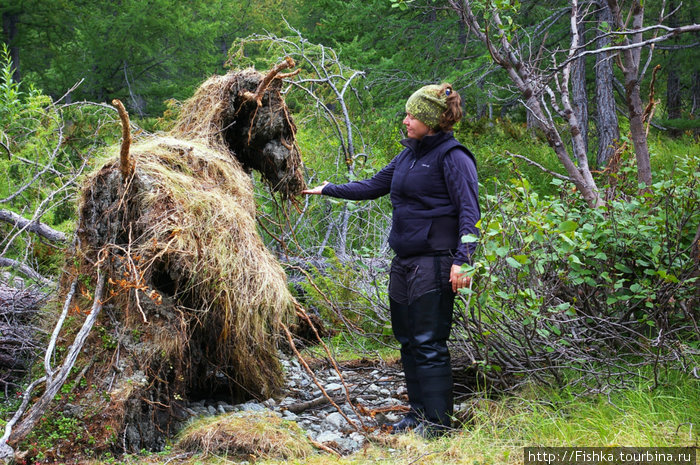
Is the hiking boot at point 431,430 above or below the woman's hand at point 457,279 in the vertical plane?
below

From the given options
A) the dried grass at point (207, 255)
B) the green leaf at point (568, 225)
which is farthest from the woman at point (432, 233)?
the dried grass at point (207, 255)

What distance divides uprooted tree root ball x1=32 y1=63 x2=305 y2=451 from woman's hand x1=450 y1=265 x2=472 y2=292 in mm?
1161

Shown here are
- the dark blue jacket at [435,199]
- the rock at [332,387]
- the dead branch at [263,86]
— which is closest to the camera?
the dark blue jacket at [435,199]

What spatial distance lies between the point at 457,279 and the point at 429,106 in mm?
1095

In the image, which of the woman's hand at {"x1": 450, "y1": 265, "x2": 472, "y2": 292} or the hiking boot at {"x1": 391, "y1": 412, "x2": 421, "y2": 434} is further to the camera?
the hiking boot at {"x1": 391, "y1": 412, "x2": 421, "y2": 434}

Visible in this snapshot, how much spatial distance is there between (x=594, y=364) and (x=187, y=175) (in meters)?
3.09

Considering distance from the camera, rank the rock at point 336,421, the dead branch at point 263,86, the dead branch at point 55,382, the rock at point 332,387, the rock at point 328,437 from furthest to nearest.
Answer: the rock at point 332,387 < the dead branch at point 263,86 < the rock at point 336,421 < the rock at point 328,437 < the dead branch at point 55,382

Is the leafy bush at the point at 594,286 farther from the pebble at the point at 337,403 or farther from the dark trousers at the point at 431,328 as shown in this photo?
the pebble at the point at 337,403

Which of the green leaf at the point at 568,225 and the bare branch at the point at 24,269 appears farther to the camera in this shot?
the bare branch at the point at 24,269

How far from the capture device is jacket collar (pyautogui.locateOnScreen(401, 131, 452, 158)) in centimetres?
369

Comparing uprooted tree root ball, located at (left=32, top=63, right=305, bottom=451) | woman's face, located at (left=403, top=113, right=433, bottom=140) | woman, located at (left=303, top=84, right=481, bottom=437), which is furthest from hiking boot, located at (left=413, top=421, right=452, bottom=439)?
woman's face, located at (left=403, top=113, right=433, bottom=140)

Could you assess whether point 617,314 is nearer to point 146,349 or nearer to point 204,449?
point 204,449

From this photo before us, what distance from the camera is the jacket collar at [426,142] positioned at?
369 cm

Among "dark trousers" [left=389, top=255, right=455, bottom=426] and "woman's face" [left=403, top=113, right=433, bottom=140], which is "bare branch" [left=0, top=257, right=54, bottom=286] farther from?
"woman's face" [left=403, top=113, right=433, bottom=140]
